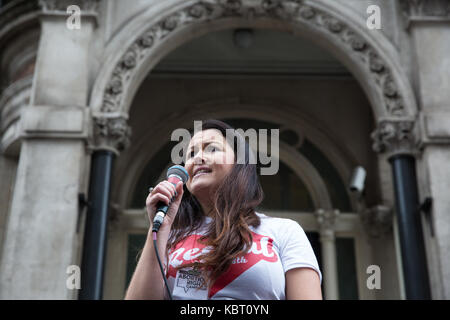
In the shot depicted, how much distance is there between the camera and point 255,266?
198 centimetres

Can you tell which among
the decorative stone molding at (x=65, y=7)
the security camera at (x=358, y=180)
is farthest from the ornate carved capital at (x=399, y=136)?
the decorative stone molding at (x=65, y=7)

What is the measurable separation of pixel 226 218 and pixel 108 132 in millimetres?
5177

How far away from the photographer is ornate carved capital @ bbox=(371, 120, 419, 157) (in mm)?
7152

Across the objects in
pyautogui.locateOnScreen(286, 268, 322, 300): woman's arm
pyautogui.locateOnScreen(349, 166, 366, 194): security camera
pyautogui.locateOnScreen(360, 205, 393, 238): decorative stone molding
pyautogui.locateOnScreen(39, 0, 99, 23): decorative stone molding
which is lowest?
pyautogui.locateOnScreen(286, 268, 322, 300): woman's arm

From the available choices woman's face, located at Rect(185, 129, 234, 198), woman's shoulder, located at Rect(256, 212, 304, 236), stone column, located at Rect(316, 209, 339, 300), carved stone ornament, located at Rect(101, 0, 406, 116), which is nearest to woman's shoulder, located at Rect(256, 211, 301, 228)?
woman's shoulder, located at Rect(256, 212, 304, 236)

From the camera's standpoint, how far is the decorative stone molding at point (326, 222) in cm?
1003

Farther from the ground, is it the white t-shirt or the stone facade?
the stone facade

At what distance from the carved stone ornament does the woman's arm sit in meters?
5.71

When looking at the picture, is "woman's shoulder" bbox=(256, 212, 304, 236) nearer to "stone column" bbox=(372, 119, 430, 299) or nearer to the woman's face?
the woman's face

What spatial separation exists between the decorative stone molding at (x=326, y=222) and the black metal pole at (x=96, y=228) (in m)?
4.46

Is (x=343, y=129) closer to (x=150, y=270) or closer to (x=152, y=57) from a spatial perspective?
(x=152, y=57)

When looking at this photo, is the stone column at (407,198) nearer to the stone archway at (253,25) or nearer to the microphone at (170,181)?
the stone archway at (253,25)
